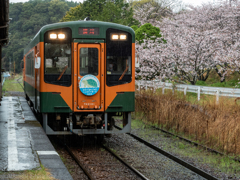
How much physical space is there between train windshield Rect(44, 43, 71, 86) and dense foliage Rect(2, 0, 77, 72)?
7459 centimetres

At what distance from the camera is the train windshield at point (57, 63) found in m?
7.73

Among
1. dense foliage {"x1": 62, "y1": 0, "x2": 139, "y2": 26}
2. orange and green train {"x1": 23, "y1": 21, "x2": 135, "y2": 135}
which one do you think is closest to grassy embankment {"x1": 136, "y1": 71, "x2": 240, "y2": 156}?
orange and green train {"x1": 23, "y1": 21, "x2": 135, "y2": 135}

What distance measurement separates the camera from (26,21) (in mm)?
84375

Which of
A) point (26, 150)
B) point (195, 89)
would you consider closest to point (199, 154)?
point (26, 150)

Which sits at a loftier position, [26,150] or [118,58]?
[118,58]

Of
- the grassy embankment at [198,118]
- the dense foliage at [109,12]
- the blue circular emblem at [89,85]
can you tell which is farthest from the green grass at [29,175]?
the dense foliage at [109,12]

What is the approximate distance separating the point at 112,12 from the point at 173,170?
93.3 ft

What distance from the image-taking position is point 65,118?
816 centimetres

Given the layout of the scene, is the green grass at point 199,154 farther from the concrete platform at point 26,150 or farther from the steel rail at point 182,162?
the concrete platform at point 26,150

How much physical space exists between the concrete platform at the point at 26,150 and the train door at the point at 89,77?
1.27 metres

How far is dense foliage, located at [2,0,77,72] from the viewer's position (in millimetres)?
81000

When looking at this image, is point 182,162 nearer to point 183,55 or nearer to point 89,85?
point 89,85

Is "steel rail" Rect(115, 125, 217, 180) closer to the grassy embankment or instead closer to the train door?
the grassy embankment

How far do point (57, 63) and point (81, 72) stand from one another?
0.60 m
